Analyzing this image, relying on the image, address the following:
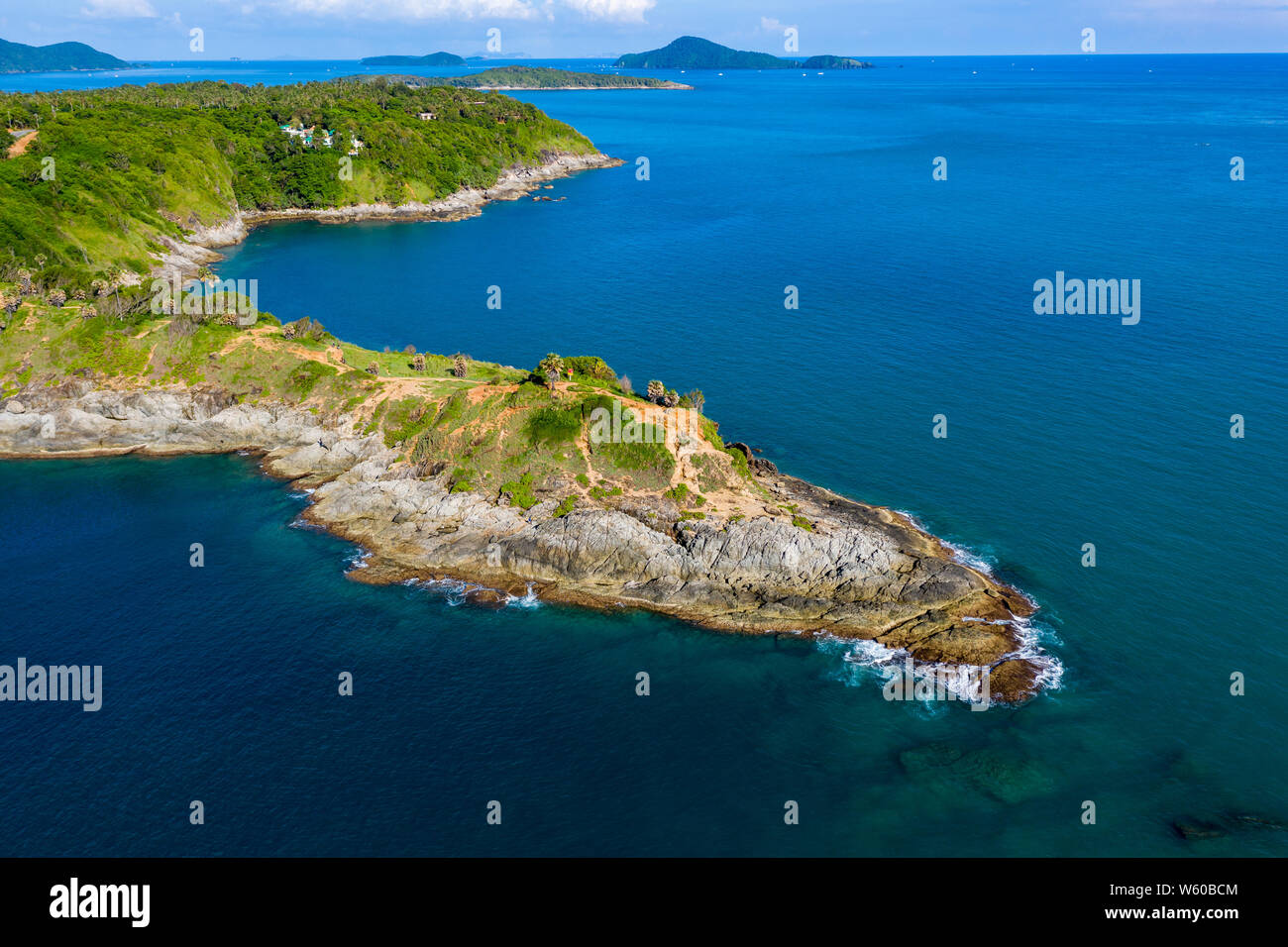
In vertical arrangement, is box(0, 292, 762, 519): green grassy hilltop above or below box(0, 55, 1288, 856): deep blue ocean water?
above

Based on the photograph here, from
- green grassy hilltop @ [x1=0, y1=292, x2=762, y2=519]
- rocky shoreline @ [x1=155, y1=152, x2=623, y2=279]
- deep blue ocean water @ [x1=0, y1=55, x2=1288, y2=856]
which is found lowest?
deep blue ocean water @ [x1=0, y1=55, x2=1288, y2=856]

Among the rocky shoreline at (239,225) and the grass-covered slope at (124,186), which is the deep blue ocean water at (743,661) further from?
the rocky shoreline at (239,225)

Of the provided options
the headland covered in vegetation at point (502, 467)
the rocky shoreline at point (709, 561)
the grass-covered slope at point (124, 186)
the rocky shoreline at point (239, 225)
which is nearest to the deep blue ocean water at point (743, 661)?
the rocky shoreline at point (709, 561)

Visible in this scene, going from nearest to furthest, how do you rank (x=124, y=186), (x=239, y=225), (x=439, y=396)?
(x=439, y=396), (x=124, y=186), (x=239, y=225)

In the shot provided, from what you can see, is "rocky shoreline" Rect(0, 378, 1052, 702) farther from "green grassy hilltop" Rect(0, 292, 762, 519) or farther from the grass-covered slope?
the grass-covered slope

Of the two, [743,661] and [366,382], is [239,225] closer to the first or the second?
[366,382]

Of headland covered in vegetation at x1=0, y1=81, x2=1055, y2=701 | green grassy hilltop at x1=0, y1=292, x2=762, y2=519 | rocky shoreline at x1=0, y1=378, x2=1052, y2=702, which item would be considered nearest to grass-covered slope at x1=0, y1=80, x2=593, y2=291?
green grassy hilltop at x1=0, y1=292, x2=762, y2=519

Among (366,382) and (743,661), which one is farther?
(366,382)

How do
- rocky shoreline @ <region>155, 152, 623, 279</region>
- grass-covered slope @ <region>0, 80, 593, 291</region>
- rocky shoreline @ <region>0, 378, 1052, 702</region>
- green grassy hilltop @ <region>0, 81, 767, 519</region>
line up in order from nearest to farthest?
rocky shoreline @ <region>0, 378, 1052, 702</region> < green grassy hilltop @ <region>0, 81, 767, 519</region> < grass-covered slope @ <region>0, 80, 593, 291</region> < rocky shoreline @ <region>155, 152, 623, 279</region>

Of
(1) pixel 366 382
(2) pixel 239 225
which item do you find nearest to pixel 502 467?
Result: (1) pixel 366 382
